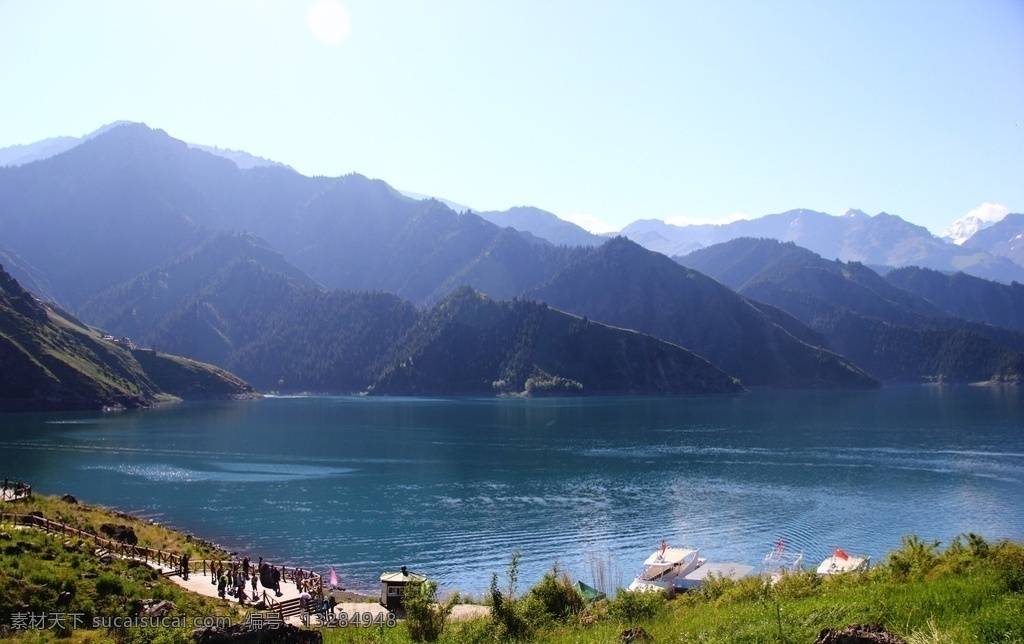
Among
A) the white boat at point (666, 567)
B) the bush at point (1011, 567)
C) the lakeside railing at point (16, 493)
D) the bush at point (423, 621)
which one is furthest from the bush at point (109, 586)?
the bush at point (1011, 567)

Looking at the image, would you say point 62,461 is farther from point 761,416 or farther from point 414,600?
point 761,416

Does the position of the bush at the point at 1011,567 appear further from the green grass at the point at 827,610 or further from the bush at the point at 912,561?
the bush at the point at 912,561

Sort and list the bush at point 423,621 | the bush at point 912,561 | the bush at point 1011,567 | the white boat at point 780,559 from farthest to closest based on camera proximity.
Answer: the white boat at point 780,559 < the bush at point 912,561 < the bush at point 423,621 < the bush at point 1011,567

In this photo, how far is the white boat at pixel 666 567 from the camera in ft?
168

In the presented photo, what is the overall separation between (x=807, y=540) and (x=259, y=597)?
49.0m

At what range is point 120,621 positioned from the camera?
1156 inches

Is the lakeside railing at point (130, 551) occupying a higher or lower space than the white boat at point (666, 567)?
higher

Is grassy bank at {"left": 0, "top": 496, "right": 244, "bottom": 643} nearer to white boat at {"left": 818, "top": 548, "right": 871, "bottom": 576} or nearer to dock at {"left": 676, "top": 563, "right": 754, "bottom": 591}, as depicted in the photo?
dock at {"left": 676, "top": 563, "right": 754, "bottom": 591}

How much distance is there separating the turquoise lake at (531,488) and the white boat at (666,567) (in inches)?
100

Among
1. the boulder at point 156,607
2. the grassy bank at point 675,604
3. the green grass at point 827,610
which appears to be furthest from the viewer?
the boulder at point 156,607

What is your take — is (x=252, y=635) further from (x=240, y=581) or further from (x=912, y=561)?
(x=912, y=561)

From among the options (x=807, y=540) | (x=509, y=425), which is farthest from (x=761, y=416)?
(x=807, y=540)

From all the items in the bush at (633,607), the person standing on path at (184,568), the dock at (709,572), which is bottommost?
the dock at (709,572)

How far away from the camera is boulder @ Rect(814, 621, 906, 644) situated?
14156 mm
